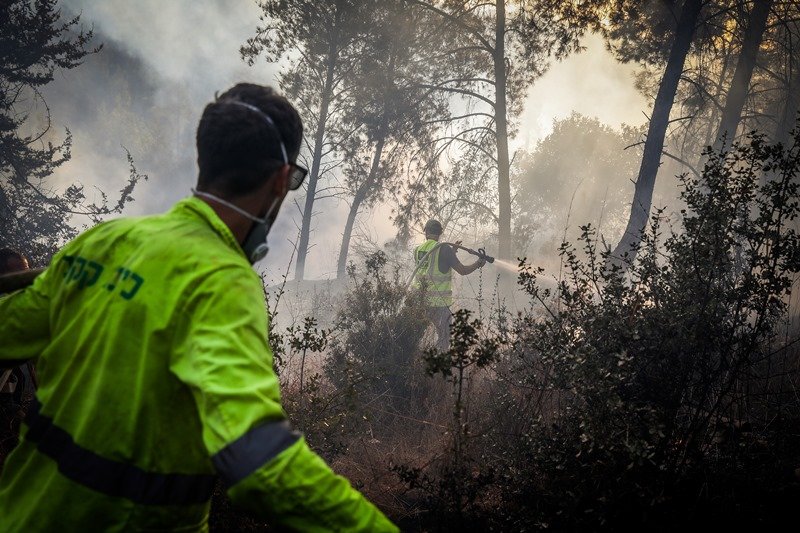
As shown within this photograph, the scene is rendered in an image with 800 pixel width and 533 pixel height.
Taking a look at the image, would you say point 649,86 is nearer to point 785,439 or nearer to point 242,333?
point 785,439

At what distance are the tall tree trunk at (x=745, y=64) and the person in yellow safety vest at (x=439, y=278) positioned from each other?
678cm

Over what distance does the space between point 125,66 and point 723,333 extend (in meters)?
65.0

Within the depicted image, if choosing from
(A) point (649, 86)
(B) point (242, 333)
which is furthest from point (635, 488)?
(A) point (649, 86)

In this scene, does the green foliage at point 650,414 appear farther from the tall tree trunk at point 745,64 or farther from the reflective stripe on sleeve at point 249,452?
the tall tree trunk at point 745,64

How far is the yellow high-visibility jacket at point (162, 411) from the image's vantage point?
2.63 ft

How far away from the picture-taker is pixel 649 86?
15609 millimetres

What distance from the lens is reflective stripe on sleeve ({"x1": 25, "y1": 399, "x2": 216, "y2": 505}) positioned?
38.0 inches

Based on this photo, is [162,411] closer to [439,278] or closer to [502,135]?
[439,278]

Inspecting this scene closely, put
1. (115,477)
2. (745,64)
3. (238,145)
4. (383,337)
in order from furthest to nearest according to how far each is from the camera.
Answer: (745,64), (383,337), (238,145), (115,477)

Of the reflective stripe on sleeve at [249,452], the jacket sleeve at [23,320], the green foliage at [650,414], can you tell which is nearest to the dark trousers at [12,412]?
the jacket sleeve at [23,320]

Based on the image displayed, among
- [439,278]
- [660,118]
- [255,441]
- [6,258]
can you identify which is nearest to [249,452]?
[255,441]

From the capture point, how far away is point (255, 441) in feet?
2.60

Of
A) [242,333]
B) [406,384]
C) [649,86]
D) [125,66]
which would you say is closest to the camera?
[242,333]

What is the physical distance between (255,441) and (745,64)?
1411 centimetres
